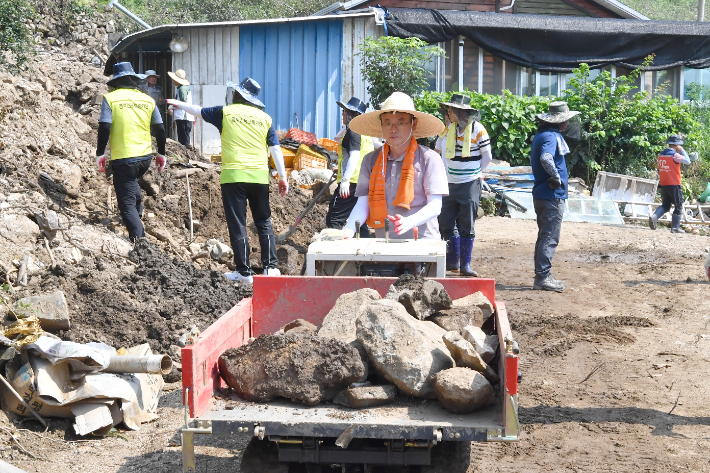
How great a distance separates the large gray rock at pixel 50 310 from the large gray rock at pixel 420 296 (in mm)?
2640

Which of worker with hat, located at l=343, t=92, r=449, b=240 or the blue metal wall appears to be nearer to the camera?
worker with hat, located at l=343, t=92, r=449, b=240

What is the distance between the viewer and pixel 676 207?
1411 cm

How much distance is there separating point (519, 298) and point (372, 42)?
9077 millimetres

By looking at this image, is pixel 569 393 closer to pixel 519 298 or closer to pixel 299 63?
pixel 519 298

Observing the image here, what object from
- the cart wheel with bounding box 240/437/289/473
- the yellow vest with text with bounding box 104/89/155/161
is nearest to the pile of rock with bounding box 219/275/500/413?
the cart wheel with bounding box 240/437/289/473

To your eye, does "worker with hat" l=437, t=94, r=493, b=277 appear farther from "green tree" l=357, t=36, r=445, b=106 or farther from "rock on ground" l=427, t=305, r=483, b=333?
"green tree" l=357, t=36, r=445, b=106

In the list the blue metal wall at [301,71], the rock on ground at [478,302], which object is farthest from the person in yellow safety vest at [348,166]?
the blue metal wall at [301,71]

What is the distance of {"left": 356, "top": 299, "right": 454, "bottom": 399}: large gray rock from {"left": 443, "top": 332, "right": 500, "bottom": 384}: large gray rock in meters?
0.06

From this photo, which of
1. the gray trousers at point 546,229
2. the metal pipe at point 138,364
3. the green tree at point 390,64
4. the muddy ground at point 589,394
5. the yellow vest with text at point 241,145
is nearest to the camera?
the muddy ground at point 589,394

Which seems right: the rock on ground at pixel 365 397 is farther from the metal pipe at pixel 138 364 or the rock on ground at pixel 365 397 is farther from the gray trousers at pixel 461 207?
the gray trousers at pixel 461 207

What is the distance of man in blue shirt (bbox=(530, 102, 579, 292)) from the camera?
26.5 feet

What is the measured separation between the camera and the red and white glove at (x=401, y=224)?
16.5 ft

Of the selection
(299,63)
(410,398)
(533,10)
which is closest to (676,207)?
(299,63)

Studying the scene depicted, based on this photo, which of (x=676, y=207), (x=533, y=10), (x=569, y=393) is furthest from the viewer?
(x=533, y=10)
